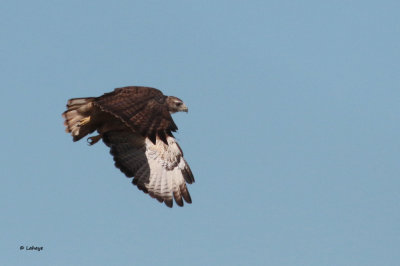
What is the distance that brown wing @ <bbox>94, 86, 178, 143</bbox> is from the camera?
1600cm

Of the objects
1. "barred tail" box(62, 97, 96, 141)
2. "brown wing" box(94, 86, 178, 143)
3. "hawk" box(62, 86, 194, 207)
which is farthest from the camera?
"barred tail" box(62, 97, 96, 141)

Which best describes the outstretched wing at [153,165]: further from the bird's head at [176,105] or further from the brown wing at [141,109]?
the brown wing at [141,109]

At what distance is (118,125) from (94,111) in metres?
0.57

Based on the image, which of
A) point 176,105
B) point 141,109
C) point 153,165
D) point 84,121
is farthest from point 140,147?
point 141,109

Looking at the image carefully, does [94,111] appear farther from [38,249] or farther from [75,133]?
[38,249]

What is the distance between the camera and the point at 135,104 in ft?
54.5

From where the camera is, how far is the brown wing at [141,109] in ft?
52.5

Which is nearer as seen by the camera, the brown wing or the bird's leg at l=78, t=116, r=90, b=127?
the brown wing

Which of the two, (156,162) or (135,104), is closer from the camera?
(135,104)

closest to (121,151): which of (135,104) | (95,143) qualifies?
(95,143)

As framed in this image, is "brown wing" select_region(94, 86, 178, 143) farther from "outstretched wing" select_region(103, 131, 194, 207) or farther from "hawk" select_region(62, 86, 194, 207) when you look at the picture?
"outstretched wing" select_region(103, 131, 194, 207)

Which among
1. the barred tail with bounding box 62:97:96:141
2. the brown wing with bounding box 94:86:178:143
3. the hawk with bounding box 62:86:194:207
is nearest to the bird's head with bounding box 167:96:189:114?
the hawk with bounding box 62:86:194:207

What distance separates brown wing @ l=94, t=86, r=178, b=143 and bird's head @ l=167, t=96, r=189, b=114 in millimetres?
875

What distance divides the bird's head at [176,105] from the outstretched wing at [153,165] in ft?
1.92
